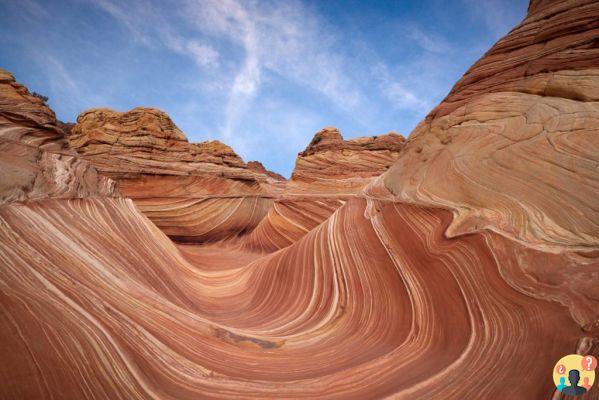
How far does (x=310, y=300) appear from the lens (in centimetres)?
386

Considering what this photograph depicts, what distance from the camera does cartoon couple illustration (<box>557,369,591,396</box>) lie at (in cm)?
149

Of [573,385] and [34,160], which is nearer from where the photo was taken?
[573,385]

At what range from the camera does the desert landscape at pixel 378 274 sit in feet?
6.11

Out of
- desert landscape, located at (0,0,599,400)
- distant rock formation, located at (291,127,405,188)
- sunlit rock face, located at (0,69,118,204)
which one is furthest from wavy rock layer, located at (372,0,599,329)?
distant rock formation, located at (291,127,405,188)

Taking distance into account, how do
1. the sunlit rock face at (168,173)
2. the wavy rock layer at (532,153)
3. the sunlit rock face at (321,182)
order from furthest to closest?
the sunlit rock face at (168,173) < the sunlit rock face at (321,182) < the wavy rock layer at (532,153)

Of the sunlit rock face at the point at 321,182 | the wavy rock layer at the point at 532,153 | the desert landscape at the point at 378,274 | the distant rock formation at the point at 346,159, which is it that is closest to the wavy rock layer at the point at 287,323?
the desert landscape at the point at 378,274

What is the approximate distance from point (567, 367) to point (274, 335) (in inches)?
91.0

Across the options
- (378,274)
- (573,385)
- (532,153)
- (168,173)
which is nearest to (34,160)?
(378,274)

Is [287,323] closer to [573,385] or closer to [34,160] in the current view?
[573,385]

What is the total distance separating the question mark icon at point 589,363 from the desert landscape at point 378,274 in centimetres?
4

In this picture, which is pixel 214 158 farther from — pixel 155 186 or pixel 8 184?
pixel 8 184

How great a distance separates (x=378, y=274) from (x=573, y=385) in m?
1.96

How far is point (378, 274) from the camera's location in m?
3.43

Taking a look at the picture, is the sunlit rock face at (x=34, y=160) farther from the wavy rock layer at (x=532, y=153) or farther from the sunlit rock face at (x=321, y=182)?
the sunlit rock face at (x=321, y=182)
